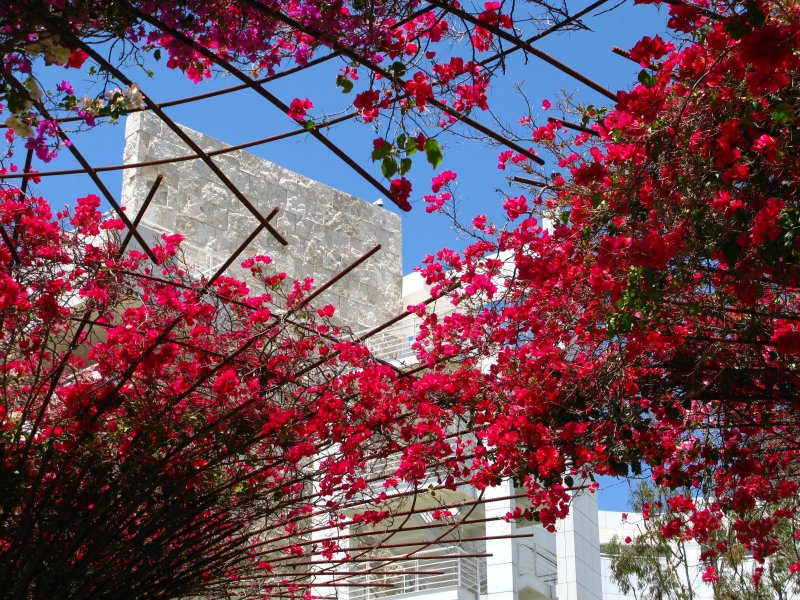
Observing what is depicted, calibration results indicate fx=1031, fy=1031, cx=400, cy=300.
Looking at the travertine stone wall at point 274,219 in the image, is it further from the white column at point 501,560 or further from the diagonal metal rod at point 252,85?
the diagonal metal rod at point 252,85

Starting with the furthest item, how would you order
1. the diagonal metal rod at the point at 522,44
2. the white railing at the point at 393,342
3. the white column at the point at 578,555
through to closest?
1. the white railing at the point at 393,342
2. the white column at the point at 578,555
3. the diagonal metal rod at the point at 522,44

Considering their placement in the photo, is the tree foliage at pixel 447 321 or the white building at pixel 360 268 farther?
the white building at pixel 360 268

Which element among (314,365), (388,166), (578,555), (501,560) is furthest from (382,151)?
(578,555)

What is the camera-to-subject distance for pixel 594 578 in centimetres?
1455

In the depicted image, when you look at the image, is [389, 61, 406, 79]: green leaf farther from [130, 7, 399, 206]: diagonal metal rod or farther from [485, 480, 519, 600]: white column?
[485, 480, 519, 600]: white column

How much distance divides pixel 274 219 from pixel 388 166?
1362cm

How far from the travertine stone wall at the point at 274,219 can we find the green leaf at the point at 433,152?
11484mm

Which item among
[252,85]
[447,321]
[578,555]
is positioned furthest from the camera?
[578,555]

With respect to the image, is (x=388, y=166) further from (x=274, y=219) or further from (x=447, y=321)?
(x=274, y=219)

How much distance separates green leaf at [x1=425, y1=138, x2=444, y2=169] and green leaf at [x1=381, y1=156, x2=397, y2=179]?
15 cm

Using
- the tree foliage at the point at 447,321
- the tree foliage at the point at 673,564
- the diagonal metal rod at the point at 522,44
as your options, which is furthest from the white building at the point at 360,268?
the diagonal metal rod at the point at 522,44

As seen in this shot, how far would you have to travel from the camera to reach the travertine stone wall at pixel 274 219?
1584 centimetres

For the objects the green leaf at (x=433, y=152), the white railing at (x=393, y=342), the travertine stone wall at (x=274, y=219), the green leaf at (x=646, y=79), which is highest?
the travertine stone wall at (x=274, y=219)

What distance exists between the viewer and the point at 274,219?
56.8 ft
